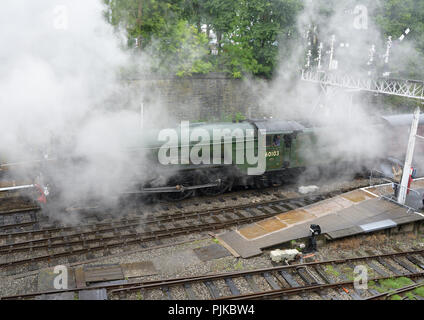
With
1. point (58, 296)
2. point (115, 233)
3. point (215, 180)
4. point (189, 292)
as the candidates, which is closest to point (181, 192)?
point (215, 180)

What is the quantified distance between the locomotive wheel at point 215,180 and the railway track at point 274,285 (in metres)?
4.29

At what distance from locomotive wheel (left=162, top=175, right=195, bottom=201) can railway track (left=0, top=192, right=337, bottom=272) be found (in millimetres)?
812

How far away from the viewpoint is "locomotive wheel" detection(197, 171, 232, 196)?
1099 centimetres

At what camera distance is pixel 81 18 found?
32.2 ft

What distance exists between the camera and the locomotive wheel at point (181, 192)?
1058 centimetres

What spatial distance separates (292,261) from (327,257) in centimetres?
87

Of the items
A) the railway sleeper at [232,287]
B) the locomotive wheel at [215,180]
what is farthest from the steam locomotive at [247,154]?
the railway sleeper at [232,287]

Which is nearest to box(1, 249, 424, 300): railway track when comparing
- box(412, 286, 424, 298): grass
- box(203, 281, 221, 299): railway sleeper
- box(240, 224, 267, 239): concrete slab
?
box(203, 281, 221, 299): railway sleeper

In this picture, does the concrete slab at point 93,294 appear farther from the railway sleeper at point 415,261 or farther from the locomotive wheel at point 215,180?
the railway sleeper at point 415,261

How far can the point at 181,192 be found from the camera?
10.8 metres

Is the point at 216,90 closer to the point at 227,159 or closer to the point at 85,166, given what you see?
the point at 227,159

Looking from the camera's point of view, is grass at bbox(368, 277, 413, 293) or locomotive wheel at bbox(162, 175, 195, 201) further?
locomotive wheel at bbox(162, 175, 195, 201)

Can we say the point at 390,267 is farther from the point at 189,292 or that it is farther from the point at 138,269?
the point at 138,269

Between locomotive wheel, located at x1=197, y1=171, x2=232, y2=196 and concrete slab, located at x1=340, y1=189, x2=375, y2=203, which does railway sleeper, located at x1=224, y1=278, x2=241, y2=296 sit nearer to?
locomotive wheel, located at x1=197, y1=171, x2=232, y2=196
